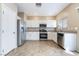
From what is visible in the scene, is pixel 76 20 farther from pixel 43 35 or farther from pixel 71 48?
pixel 43 35

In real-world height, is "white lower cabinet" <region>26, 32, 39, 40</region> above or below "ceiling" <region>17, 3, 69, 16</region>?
below

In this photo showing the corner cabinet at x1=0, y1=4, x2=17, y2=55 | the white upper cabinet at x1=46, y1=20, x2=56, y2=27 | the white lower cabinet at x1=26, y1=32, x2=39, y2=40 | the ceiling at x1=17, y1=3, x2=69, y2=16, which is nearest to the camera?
the corner cabinet at x1=0, y1=4, x2=17, y2=55

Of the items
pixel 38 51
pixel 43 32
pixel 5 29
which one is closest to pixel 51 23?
pixel 43 32

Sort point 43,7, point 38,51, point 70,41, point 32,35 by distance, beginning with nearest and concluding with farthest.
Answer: point 38,51
point 70,41
point 43,7
point 32,35

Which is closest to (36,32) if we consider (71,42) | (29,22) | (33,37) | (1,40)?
(33,37)

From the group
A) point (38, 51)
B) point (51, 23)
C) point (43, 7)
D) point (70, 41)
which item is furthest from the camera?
point (51, 23)

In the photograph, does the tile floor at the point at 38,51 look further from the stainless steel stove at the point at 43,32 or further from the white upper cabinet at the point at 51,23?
the white upper cabinet at the point at 51,23

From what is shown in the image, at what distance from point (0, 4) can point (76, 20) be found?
351 cm

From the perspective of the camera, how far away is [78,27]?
4.98 meters

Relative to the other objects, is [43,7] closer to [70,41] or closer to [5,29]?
[70,41]

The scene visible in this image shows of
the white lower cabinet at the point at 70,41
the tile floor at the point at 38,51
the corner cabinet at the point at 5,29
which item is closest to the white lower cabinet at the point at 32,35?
the tile floor at the point at 38,51

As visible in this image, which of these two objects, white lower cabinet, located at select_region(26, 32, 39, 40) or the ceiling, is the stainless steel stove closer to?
white lower cabinet, located at select_region(26, 32, 39, 40)

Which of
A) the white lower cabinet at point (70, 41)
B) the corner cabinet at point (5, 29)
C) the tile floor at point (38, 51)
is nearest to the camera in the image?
the corner cabinet at point (5, 29)

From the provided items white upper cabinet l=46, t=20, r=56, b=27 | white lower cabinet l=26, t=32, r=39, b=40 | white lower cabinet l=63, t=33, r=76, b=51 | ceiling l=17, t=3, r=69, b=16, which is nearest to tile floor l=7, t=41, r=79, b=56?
white lower cabinet l=63, t=33, r=76, b=51
